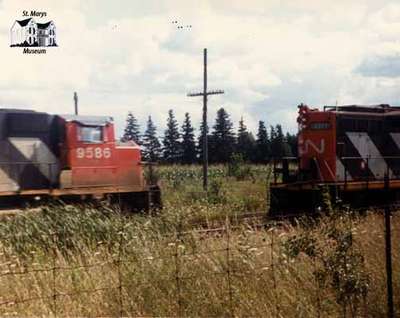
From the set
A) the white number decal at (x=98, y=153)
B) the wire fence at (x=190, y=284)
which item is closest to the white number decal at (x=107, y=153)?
the white number decal at (x=98, y=153)

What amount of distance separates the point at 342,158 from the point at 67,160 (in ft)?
25.0

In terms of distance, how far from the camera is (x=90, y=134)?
15195 millimetres

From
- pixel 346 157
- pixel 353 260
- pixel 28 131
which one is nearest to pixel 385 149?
pixel 346 157

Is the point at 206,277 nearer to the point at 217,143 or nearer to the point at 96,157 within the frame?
the point at 96,157

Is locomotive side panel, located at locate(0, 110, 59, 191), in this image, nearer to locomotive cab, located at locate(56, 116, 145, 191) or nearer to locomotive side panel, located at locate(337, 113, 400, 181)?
locomotive cab, located at locate(56, 116, 145, 191)

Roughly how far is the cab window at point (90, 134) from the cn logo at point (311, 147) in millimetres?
5969

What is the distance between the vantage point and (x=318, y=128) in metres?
16.9

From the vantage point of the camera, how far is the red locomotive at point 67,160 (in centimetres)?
1393

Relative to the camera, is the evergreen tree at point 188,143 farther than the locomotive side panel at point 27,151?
Yes

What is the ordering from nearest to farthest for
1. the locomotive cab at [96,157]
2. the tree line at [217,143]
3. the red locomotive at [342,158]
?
the locomotive cab at [96,157]
the red locomotive at [342,158]
the tree line at [217,143]

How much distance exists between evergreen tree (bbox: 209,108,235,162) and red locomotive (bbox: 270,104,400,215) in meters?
43.2

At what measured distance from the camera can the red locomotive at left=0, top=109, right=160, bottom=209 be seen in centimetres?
1393

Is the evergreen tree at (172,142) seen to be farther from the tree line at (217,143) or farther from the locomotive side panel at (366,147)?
the locomotive side panel at (366,147)

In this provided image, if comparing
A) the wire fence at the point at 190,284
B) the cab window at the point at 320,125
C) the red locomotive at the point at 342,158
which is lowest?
the wire fence at the point at 190,284
